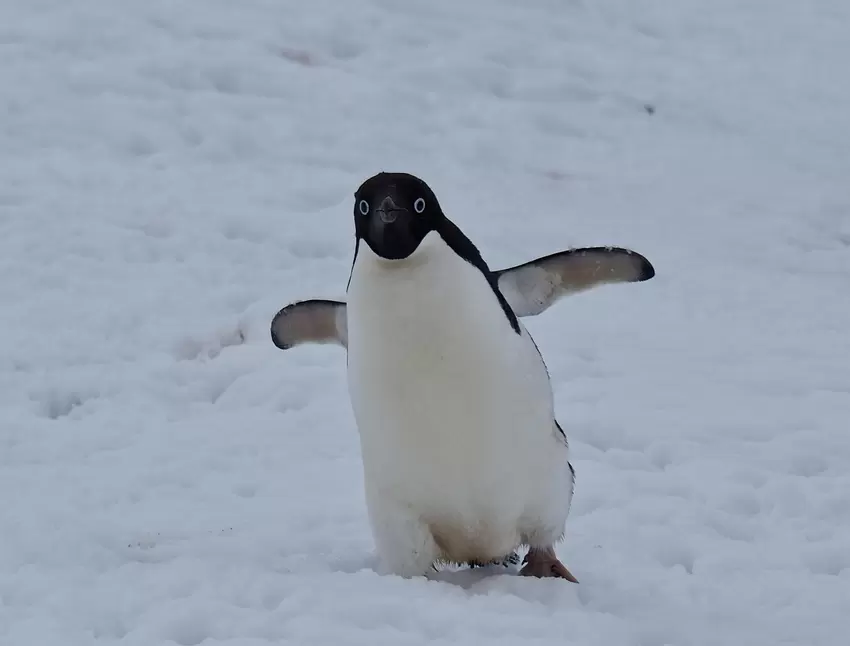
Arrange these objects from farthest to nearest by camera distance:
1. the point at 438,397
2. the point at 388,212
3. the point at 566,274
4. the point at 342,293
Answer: the point at 342,293 < the point at 566,274 < the point at 438,397 < the point at 388,212

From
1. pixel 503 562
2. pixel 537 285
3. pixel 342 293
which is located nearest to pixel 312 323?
pixel 537 285

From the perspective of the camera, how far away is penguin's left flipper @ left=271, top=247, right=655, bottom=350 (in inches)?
120

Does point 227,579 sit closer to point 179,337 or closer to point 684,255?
point 179,337

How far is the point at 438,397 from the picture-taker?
8.54 ft

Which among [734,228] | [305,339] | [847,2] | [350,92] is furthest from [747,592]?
[847,2]

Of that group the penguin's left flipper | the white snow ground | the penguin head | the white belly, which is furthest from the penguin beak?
the white snow ground

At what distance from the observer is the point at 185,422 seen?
4.17 metres

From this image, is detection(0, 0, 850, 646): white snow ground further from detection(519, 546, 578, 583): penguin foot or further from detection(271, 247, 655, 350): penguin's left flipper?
detection(271, 247, 655, 350): penguin's left flipper

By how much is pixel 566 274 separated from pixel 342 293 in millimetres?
2202

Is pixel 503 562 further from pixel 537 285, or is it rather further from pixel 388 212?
pixel 388 212

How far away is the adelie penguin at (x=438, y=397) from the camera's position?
2.57 meters

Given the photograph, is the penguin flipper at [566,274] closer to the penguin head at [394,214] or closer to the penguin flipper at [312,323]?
the penguin flipper at [312,323]

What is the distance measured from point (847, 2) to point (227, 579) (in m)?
8.91

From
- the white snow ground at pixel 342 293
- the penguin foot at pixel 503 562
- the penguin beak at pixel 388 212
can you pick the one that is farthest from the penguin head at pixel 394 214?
the penguin foot at pixel 503 562
